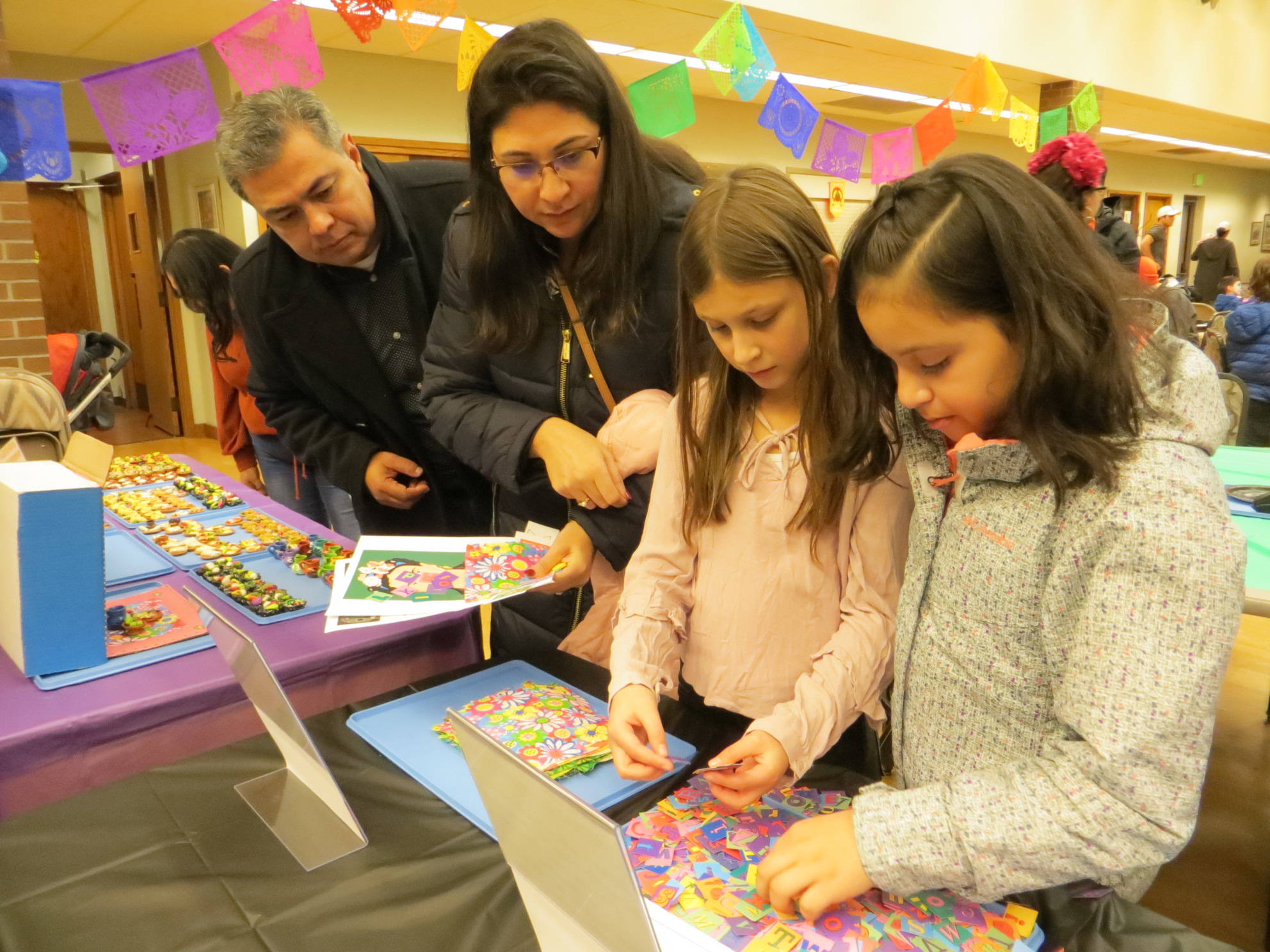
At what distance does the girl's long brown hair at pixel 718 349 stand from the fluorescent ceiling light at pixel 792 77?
2967 mm

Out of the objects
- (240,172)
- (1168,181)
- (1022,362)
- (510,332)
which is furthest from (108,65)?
(1168,181)

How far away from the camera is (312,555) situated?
5.74ft

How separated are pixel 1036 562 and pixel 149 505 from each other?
208 centimetres

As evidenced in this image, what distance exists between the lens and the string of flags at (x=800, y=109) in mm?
3488

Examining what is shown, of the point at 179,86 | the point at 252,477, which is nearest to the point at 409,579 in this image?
the point at 179,86

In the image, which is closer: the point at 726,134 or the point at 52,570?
the point at 52,570

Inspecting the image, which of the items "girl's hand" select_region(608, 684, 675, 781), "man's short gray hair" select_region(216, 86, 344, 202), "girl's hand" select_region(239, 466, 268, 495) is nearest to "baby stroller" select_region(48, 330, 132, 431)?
"girl's hand" select_region(239, 466, 268, 495)

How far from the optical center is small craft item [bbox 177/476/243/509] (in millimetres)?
2173

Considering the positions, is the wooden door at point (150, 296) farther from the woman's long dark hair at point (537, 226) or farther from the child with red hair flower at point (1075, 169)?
the woman's long dark hair at point (537, 226)

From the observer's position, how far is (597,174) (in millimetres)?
1302

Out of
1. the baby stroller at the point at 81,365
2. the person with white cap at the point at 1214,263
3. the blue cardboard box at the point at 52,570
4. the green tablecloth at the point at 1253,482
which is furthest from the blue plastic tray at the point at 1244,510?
the person with white cap at the point at 1214,263

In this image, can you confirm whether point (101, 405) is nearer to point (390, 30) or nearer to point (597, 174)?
point (390, 30)

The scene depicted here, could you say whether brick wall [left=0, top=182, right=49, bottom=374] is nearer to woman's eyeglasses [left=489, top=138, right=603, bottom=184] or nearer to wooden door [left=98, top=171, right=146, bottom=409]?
woman's eyeglasses [left=489, top=138, right=603, bottom=184]

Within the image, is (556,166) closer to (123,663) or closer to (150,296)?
(123,663)
